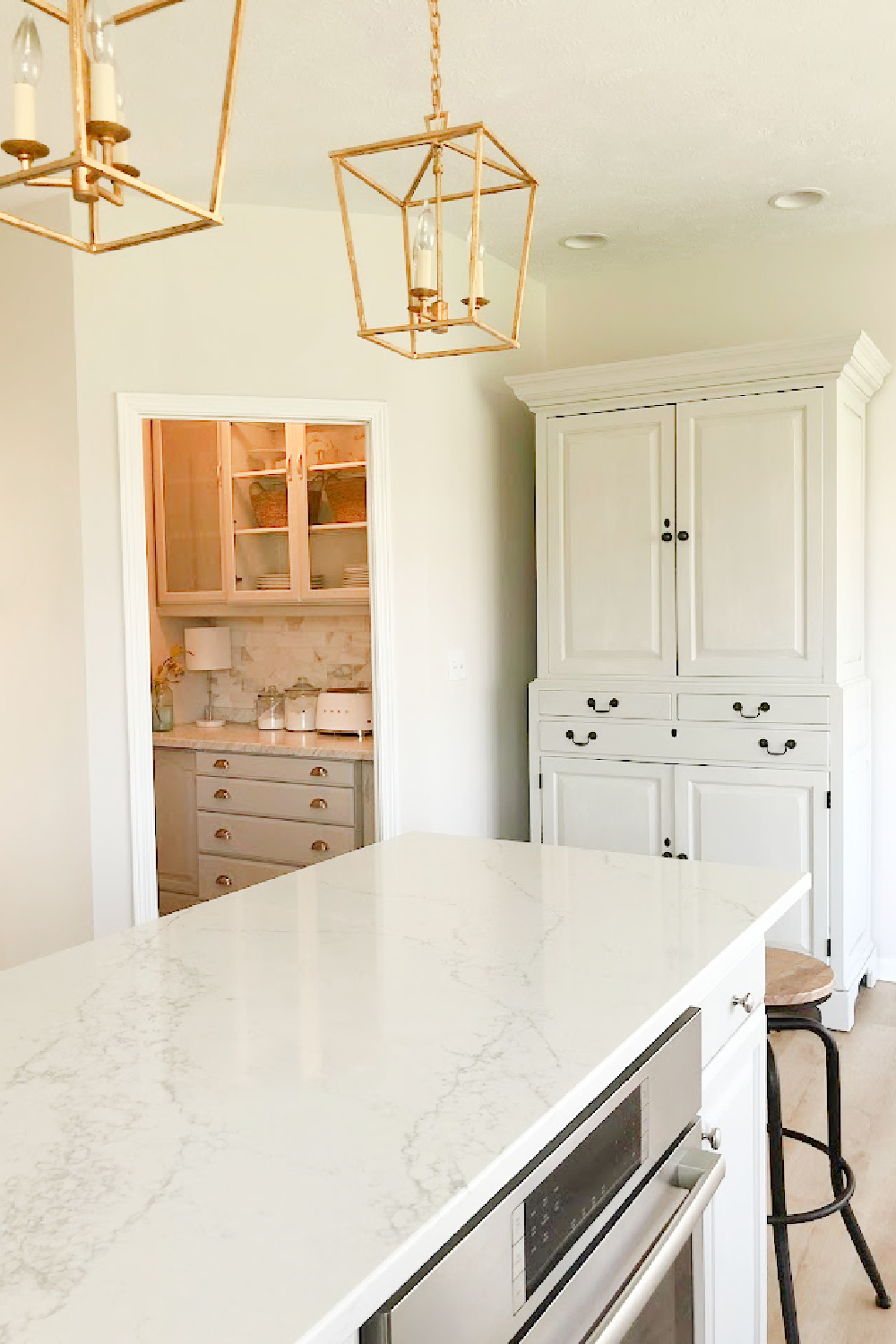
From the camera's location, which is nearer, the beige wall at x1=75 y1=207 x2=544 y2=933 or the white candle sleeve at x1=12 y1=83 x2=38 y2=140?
the white candle sleeve at x1=12 y1=83 x2=38 y2=140

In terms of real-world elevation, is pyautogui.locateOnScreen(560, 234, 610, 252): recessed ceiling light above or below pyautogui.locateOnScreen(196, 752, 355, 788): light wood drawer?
above

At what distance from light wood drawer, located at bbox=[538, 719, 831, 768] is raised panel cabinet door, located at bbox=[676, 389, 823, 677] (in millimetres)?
201

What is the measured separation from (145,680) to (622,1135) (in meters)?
2.60

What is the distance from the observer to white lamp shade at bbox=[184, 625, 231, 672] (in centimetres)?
539

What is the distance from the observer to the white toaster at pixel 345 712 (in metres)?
4.89

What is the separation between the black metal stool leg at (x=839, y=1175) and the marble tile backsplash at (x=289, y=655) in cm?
317

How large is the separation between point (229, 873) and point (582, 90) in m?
3.28

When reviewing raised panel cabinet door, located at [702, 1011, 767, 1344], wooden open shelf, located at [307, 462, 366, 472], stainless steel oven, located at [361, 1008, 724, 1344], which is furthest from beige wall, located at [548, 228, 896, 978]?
stainless steel oven, located at [361, 1008, 724, 1344]

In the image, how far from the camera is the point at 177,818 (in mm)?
5035

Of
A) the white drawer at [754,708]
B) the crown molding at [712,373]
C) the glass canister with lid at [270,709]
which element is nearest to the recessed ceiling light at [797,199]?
the crown molding at [712,373]

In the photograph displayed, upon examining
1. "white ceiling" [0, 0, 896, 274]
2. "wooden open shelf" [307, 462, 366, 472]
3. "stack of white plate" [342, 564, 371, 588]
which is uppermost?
"white ceiling" [0, 0, 896, 274]

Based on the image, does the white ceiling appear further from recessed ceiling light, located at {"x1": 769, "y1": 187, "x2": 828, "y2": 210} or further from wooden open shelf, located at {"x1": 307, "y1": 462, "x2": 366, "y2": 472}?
wooden open shelf, located at {"x1": 307, "y1": 462, "x2": 366, "y2": 472}

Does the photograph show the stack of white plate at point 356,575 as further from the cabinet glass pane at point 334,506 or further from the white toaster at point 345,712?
the white toaster at point 345,712

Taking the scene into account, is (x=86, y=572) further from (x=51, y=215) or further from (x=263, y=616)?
(x=263, y=616)
